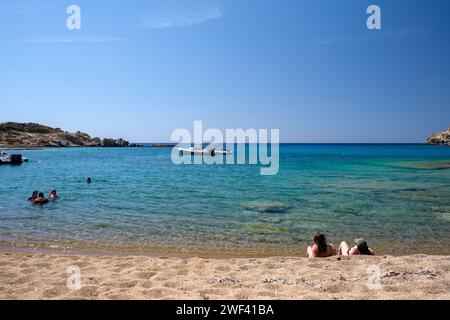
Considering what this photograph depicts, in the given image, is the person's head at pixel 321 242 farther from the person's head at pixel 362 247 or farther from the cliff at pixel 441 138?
the cliff at pixel 441 138

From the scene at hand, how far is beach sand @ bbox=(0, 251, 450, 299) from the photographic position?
5.95 metres

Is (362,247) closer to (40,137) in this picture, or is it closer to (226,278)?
(226,278)

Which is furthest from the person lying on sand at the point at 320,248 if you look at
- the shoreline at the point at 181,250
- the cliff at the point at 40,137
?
the cliff at the point at 40,137

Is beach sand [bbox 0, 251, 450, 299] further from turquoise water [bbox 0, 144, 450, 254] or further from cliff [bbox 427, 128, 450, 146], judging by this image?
cliff [bbox 427, 128, 450, 146]

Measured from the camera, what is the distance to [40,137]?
130875mm

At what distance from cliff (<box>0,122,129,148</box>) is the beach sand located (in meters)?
121

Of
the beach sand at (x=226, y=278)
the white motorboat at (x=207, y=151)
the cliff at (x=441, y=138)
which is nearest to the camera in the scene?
the beach sand at (x=226, y=278)

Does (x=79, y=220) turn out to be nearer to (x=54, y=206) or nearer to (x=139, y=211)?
(x=139, y=211)

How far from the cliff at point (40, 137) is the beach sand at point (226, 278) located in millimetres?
120847

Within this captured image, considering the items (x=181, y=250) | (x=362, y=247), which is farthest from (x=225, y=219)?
(x=362, y=247)

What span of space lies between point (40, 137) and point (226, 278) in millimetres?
145958

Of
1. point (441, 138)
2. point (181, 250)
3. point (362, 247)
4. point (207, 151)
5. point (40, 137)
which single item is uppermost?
point (441, 138)

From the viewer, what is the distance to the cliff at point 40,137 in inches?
4620

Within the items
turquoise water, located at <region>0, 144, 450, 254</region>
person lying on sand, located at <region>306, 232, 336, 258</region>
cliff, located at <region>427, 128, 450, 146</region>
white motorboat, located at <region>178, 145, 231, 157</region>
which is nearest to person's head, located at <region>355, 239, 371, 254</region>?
person lying on sand, located at <region>306, 232, 336, 258</region>
